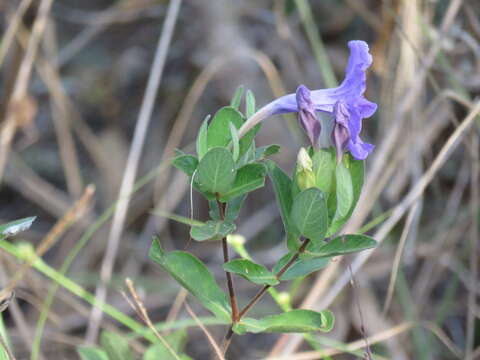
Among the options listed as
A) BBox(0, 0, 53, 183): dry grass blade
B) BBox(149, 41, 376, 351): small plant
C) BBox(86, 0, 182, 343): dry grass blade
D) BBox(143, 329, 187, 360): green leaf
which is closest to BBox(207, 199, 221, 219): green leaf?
BBox(149, 41, 376, 351): small plant

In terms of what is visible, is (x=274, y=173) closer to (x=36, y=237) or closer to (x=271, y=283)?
(x=271, y=283)

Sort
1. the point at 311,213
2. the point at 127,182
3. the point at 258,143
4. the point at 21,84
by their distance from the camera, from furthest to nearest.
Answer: the point at 258,143 < the point at 21,84 < the point at 127,182 < the point at 311,213

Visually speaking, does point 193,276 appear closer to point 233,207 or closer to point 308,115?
point 233,207

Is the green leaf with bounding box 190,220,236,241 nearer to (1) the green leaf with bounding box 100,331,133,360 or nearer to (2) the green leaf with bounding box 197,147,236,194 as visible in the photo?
(2) the green leaf with bounding box 197,147,236,194

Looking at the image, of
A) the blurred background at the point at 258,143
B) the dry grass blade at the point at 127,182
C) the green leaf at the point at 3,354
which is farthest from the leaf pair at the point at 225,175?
the dry grass blade at the point at 127,182

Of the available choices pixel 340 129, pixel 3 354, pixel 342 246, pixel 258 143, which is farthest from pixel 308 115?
pixel 258 143

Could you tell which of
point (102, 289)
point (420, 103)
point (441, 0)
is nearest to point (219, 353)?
point (102, 289)

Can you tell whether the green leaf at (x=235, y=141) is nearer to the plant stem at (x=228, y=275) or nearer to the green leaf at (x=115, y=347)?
the plant stem at (x=228, y=275)
